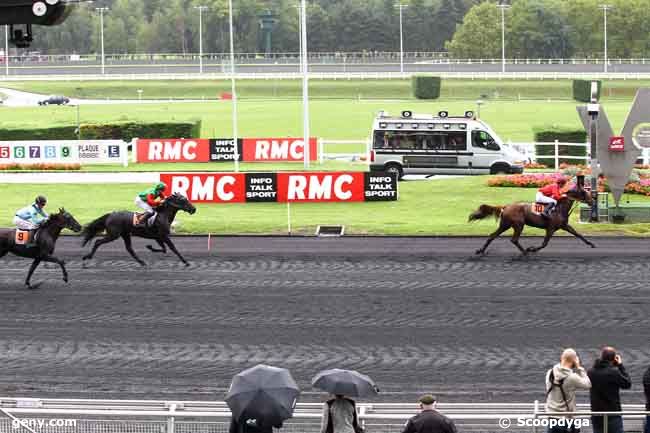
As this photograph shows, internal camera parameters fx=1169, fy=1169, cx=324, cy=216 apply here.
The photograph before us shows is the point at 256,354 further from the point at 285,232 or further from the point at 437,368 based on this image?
the point at 285,232

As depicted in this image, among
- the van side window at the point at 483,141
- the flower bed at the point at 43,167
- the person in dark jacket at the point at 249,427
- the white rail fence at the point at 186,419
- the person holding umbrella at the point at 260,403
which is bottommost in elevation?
the white rail fence at the point at 186,419

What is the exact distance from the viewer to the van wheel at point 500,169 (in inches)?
1304

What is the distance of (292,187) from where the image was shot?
91.7 ft

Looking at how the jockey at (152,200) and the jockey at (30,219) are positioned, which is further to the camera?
the jockey at (152,200)

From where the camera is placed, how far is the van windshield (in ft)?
109

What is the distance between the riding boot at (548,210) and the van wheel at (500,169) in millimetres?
12390

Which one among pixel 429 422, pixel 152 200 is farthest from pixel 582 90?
pixel 429 422

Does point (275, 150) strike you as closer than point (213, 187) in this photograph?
No

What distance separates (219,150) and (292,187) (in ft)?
40.0

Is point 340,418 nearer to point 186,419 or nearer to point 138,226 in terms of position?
point 186,419

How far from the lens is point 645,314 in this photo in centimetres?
1644

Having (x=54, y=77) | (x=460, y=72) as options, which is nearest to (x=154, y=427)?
(x=460, y=72)

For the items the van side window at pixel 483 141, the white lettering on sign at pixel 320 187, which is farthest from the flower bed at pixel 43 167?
the van side window at pixel 483 141

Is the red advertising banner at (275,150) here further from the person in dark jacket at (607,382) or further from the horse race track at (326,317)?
the person in dark jacket at (607,382)
